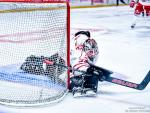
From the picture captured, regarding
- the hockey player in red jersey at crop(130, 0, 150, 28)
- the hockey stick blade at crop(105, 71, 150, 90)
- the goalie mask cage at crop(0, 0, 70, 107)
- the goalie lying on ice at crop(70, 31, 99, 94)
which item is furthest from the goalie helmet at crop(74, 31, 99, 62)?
the hockey player in red jersey at crop(130, 0, 150, 28)

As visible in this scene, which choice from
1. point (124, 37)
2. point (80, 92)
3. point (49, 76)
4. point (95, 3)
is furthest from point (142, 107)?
point (95, 3)

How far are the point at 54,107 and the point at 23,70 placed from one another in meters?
0.59

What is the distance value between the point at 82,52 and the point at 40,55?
0.51 meters

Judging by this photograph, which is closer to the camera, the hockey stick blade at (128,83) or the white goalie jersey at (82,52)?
the hockey stick blade at (128,83)

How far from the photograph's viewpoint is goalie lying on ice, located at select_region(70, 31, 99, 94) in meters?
3.03

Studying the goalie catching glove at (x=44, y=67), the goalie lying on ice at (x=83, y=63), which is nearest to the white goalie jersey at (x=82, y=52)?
the goalie lying on ice at (x=83, y=63)

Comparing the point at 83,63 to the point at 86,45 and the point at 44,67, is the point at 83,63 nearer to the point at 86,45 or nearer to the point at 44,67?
the point at 86,45

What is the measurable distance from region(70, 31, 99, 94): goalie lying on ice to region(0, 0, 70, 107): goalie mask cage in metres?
0.10

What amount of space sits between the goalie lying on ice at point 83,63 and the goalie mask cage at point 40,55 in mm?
105

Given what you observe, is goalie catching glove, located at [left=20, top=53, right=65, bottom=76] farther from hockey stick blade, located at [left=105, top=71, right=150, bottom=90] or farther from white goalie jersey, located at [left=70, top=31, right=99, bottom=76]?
hockey stick blade, located at [left=105, top=71, right=150, bottom=90]

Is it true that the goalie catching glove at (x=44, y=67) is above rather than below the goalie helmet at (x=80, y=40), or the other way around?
below

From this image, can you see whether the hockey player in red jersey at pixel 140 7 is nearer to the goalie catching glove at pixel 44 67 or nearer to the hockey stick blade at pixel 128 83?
the hockey stick blade at pixel 128 83

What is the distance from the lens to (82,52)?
11.1 feet

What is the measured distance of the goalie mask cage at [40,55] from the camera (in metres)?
2.89
